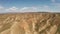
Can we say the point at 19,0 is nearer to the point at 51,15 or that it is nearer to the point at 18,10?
the point at 18,10

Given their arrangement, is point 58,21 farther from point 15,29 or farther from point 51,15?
point 15,29

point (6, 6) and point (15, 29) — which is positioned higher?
point (6, 6)

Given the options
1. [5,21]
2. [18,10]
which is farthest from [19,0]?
[5,21]

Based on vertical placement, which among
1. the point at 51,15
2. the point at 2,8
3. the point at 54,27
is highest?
the point at 2,8

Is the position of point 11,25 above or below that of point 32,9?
below

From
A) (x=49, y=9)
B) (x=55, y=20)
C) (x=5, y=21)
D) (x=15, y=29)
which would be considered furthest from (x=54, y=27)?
(x=5, y=21)
